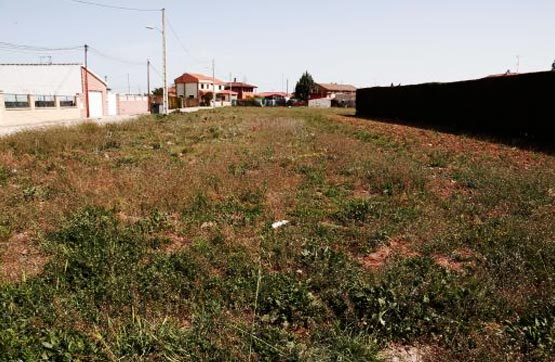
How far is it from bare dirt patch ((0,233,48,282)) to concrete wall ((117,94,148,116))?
40792mm

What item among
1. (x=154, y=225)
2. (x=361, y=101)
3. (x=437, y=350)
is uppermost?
(x=361, y=101)

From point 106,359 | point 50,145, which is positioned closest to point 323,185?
point 106,359

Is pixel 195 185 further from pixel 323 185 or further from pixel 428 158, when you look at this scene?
pixel 428 158

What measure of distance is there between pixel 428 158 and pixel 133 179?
24.3 feet

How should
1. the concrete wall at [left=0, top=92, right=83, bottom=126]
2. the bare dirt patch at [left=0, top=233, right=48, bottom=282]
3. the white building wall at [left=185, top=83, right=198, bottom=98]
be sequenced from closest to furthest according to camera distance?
the bare dirt patch at [left=0, top=233, right=48, bottom=282], the concrete wall at [left=0, top=92, right=83, bottom=126], the white building wall at [left=185, top=83, right=198, bottom=98]

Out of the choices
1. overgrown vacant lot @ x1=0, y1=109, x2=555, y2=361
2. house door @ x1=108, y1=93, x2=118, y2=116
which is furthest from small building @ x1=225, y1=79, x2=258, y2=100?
overgrown vacant lot @ x1=0, y1=109, x2=555, y2=361

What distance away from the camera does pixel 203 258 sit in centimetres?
413

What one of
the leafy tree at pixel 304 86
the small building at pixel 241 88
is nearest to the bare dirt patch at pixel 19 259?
the leafy tree at pixel 304 86

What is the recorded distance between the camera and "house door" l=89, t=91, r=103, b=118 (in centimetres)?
3572

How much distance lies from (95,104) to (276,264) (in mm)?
37664

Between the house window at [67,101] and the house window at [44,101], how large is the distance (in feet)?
3.58

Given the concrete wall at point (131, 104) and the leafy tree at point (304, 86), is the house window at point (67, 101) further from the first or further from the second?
the leafy tree at point (304, 86)

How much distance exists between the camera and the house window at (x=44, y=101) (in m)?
26.3

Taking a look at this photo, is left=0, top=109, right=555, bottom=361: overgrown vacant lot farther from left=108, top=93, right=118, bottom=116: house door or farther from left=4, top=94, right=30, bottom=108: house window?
left=108, top=93, right=118, bottom=116: house door
